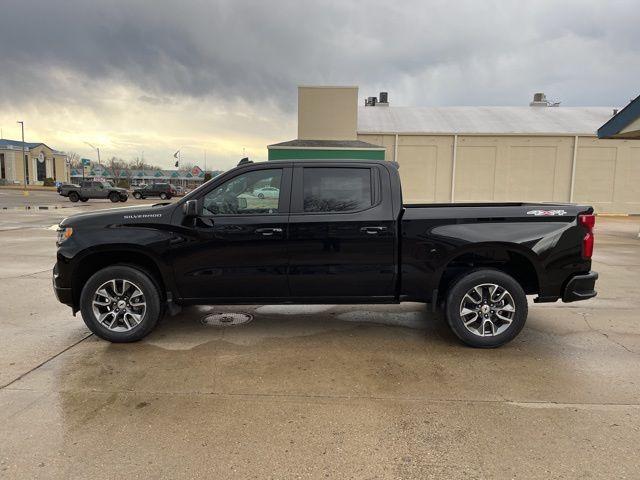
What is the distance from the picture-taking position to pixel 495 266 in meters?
5.05

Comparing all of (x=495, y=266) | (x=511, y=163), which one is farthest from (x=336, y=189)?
(x=511, y=163)

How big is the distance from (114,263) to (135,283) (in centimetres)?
40

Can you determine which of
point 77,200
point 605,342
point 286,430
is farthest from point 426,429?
point 77,200

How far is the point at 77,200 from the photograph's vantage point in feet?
123

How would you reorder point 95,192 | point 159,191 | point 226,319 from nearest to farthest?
point 226,319 < point 95,192 < point 159,191

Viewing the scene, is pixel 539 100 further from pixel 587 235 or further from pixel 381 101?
pixel 587 235

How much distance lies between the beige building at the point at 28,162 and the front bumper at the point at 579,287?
104 meters

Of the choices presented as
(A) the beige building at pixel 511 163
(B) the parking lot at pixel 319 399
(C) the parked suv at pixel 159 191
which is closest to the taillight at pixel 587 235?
(B) the parking lot at pixel 319 399

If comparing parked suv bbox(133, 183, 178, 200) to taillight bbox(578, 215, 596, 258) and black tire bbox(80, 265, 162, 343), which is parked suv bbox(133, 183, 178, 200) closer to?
black tire bbox(80, 265, 162, 343)

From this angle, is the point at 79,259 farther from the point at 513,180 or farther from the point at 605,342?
the point at 513,180

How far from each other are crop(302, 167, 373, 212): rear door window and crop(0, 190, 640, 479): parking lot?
1484 millimetres

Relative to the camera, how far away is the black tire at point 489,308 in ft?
15.4

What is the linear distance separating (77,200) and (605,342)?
40.2 meters

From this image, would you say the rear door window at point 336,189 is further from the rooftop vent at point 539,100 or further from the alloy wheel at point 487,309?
the rooftop vent at point 539,100
